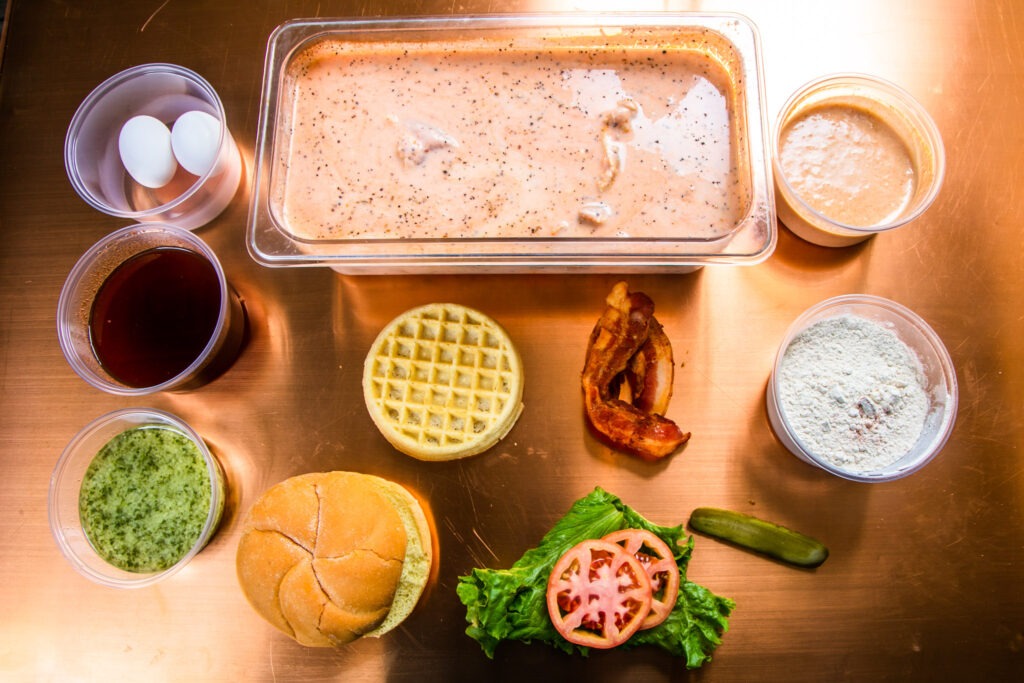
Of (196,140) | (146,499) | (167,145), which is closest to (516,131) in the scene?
(196,140)

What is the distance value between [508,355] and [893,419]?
1.19m

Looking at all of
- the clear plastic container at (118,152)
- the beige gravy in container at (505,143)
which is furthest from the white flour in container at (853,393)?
the clear plastic container at (118,152)

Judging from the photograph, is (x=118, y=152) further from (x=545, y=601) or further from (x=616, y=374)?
(x=545, y=601)

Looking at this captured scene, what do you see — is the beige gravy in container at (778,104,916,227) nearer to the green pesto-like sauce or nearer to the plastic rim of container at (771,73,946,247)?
the plastic rim of container at (771,73,946,247)

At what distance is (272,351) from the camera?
220 cm

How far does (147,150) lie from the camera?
2.16 metres

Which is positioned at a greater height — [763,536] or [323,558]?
[323,558]

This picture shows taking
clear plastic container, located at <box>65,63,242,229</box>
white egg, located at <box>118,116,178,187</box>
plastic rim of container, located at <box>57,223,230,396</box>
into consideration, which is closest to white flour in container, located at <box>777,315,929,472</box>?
plastic rim of container, located at <box>57,223,230,396</box>

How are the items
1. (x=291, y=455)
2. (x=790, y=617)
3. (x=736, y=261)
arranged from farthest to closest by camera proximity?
(x=291, y=455), (x=790, y=617), (x=736, y=261)

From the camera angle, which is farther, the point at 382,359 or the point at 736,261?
the point at 382,359

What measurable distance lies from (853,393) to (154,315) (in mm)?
2220

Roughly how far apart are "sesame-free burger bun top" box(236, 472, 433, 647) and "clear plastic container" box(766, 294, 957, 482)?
1.22 meters

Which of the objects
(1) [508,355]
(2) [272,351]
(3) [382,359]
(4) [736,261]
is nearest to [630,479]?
(1) [508,355]

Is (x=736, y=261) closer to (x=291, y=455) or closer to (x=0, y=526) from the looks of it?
(x=291, y=455)
